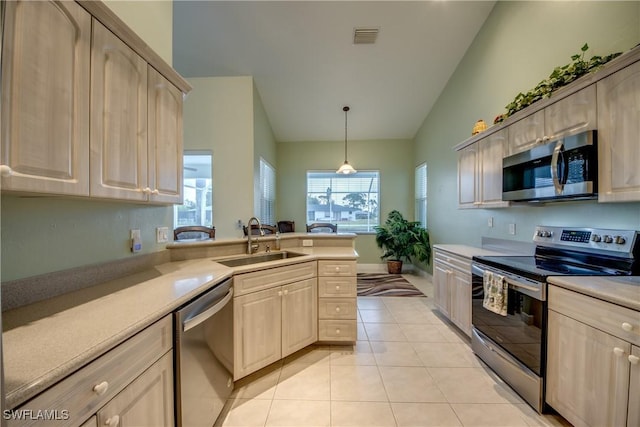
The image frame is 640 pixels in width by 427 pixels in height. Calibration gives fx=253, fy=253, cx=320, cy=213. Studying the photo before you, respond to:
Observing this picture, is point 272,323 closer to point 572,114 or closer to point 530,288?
point 530,288

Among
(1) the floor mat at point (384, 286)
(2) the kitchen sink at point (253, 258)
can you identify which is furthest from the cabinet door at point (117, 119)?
(1) the floor mat at point (384, 286)

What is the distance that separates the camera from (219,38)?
11.2 ft

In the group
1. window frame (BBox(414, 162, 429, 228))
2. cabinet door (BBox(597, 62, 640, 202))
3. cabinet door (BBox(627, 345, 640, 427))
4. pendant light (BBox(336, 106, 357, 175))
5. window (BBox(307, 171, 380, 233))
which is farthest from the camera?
window (BBox(307, 171, 380, 233))

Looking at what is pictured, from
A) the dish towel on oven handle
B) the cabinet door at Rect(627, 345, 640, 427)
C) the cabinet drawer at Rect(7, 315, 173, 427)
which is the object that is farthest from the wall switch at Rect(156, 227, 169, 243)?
the cabinet door at Rect(627, 345, 640, 427)

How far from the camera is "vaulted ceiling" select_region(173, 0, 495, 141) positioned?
3.12m

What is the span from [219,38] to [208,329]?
3.68 m

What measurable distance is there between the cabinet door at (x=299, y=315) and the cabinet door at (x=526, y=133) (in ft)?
7.18

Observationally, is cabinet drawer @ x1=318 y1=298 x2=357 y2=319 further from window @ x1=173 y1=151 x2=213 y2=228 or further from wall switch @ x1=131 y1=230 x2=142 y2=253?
window @ x1=173 y1=151 x2=213 y2=228

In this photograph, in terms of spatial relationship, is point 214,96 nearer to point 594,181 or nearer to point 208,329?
point 208,329

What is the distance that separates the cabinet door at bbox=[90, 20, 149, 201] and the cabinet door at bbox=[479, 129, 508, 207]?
2932 millimetres

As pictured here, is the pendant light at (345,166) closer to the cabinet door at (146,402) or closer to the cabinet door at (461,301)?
the cabinet door at (461,301)

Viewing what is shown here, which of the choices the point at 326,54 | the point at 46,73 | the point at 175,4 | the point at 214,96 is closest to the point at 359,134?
the point at 326,54

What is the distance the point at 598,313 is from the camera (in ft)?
4.38

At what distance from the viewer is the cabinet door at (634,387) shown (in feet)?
3.84
